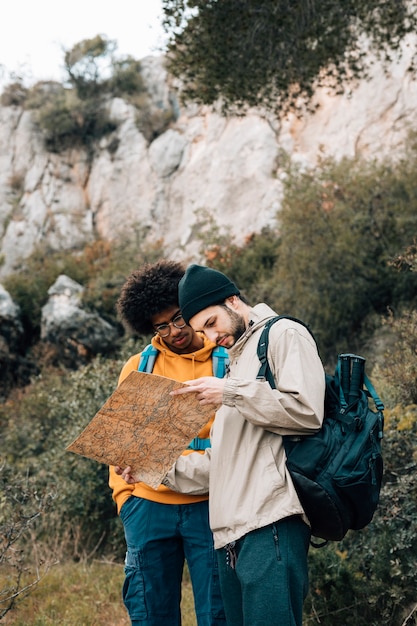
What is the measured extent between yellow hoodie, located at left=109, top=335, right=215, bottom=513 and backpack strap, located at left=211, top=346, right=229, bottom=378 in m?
0.04

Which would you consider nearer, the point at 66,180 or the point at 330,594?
the point at 330,594

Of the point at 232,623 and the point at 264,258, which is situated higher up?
the point at 232,623

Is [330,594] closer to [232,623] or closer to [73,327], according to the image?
[232,623]

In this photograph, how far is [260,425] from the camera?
2.28m

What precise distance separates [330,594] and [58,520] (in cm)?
332

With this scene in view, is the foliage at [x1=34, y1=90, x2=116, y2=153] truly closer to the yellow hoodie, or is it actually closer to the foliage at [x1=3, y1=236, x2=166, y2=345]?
the foliage at [x1=3, y1=236, x2=166, y2=345]

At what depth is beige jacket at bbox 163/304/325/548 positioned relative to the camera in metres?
2.25

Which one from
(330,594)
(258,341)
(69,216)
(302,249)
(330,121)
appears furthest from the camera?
(69,216)

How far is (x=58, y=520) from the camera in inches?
272

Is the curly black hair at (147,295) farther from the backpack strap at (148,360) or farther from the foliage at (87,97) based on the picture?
the foliage at (87,97)

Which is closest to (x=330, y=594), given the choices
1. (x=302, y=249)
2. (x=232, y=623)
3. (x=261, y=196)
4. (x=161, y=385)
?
(x=232, y=623)

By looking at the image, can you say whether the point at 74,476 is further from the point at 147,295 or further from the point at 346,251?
the point at 346,251

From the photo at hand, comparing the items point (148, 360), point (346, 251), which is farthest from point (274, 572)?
point (346, 251)

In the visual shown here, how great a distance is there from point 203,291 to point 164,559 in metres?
1.19
